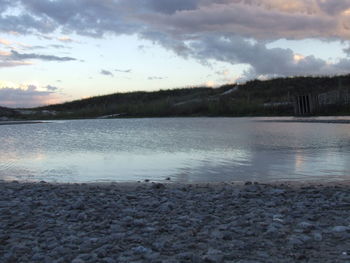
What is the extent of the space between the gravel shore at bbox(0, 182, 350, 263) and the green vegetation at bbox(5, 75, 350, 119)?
33.6 m

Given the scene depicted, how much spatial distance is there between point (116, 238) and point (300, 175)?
20.9ft

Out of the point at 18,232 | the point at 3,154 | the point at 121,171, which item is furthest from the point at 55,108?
the point at 18,232

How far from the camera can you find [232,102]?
5131 centimetres

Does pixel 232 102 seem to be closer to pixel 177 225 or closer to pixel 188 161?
pixel 188 161

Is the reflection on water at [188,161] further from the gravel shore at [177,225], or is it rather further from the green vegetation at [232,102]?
the green vegetation at [232,102]

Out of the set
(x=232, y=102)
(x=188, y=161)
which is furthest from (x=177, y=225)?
(x=232, y=102)

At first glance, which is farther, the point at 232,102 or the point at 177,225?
the point at 232,102

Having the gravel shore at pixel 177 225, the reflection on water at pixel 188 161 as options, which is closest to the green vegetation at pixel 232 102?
the reflection on water at pixel 188 161

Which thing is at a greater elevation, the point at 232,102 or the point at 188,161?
the point at 232,102

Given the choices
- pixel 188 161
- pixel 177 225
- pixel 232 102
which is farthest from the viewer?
pixel 232 102

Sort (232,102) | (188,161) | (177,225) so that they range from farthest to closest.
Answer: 1. (232,102)
2. (188,161)
3. (177,225)

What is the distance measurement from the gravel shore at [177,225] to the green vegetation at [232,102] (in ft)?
110

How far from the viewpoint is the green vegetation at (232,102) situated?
4628 centimetres

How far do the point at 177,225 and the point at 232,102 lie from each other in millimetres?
46565
